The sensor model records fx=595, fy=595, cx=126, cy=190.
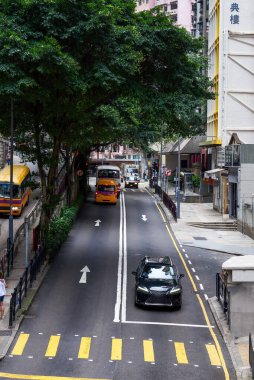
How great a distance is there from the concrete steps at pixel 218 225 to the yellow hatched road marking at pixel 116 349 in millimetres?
28514

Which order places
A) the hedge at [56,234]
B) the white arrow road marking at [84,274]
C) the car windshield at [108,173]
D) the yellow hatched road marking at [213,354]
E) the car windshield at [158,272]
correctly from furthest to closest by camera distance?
1. the car windshield at [108,173]
2. the hedge at [56,234]
3. the white arrow road marking at [84,274]
4. the car windshield at [158,272]
5. the yellow hatched road marking at [213,354]

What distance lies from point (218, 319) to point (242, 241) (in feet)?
63.5

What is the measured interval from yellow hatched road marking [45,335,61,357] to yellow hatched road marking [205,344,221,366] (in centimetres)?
534

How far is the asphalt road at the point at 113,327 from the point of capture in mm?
19047

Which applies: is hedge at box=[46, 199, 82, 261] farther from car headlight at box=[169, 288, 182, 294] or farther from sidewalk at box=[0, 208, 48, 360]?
car headlight at box=[169, 288, 182, 294]

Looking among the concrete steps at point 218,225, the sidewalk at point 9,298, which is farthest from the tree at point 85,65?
the concrete steps at point 218,225

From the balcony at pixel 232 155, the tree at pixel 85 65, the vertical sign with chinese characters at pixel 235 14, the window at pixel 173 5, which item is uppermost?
the window at pixel 173 5

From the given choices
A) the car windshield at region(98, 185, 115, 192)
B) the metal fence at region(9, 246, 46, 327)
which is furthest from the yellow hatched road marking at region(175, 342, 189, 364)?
the car windshield at region(98, 185, 115, 192)

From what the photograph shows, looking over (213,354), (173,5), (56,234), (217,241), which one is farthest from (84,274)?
(173,5)

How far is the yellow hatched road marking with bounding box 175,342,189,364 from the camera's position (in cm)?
1995

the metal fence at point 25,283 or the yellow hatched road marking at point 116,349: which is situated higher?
the metal fence at point 25,283

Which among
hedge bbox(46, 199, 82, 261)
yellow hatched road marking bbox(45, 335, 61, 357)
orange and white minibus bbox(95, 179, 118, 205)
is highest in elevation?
orange and white minibus bbox(95, 179, 118, 205)

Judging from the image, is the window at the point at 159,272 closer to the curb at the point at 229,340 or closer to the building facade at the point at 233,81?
the curb at the point at 229,340

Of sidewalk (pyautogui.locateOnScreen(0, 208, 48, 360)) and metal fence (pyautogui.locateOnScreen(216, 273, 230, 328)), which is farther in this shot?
metal fence (pyautogui.locateOnScreen(216, 273, 230, 328))
